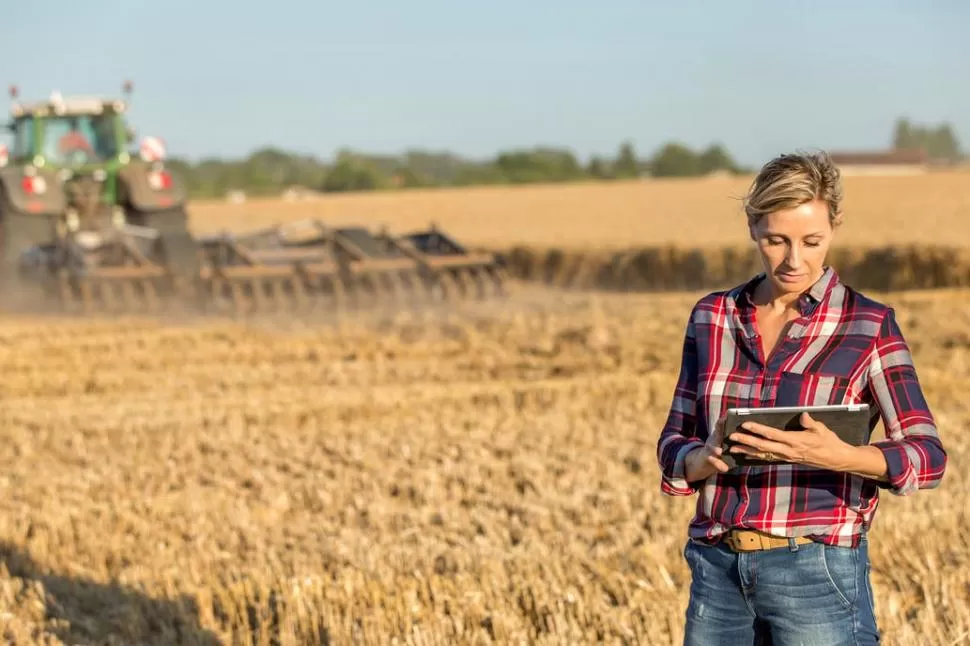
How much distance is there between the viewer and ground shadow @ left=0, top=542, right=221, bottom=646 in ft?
14.4

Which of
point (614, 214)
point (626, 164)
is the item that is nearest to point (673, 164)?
point (626, 164)

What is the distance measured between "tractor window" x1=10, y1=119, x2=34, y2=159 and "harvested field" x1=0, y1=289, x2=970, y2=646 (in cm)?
463

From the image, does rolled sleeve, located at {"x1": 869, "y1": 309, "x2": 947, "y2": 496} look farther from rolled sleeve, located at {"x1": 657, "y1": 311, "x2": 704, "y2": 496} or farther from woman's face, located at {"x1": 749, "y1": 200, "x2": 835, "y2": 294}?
rolled sleeve, located at {"x1": 657, "y1": 311, "x2": 704, "y2": 496}

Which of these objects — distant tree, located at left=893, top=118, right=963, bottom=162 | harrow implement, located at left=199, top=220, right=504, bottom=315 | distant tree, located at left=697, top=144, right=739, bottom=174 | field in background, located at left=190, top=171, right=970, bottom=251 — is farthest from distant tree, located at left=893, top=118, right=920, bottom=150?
harrow implement, located at left=199, top=220, right=504, bottom=315

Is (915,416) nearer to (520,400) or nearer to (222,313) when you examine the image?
(520,400)

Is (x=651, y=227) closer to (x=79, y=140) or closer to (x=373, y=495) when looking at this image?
(x=79, y=140)

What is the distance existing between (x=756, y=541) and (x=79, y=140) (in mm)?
14477

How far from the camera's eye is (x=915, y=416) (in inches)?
94.3

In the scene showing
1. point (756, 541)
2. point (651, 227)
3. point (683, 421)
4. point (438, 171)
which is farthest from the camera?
point (438, 171)

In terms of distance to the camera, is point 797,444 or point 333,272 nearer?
point 797,444

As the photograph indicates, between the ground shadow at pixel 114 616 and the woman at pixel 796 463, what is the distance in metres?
2.34

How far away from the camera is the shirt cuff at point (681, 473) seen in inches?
96.8

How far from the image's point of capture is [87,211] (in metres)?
15.6

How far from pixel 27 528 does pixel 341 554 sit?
4.93 feet
